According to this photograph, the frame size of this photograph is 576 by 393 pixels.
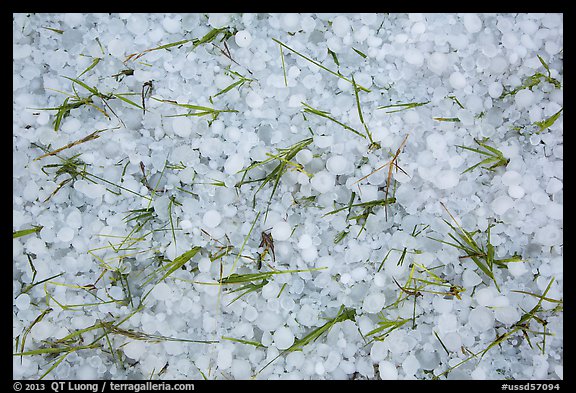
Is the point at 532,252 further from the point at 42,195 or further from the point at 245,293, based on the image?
the point at 42,195

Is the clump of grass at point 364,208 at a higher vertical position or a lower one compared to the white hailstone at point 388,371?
higher

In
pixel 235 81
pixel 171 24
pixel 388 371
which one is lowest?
pixel 388 371

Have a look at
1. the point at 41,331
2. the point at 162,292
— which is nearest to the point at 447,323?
the point at 162,292

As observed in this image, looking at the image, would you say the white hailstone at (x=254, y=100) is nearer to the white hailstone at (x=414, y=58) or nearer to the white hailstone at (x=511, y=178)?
the white hailstone at (x=414, y=58)

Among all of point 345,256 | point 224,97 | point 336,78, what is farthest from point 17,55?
point 345,256

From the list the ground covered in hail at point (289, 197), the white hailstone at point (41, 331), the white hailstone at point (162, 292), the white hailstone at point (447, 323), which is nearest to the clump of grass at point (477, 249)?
the ground covered in hail at point (289, 197)

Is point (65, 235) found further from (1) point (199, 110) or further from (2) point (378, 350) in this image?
(2) point (378, 350)
